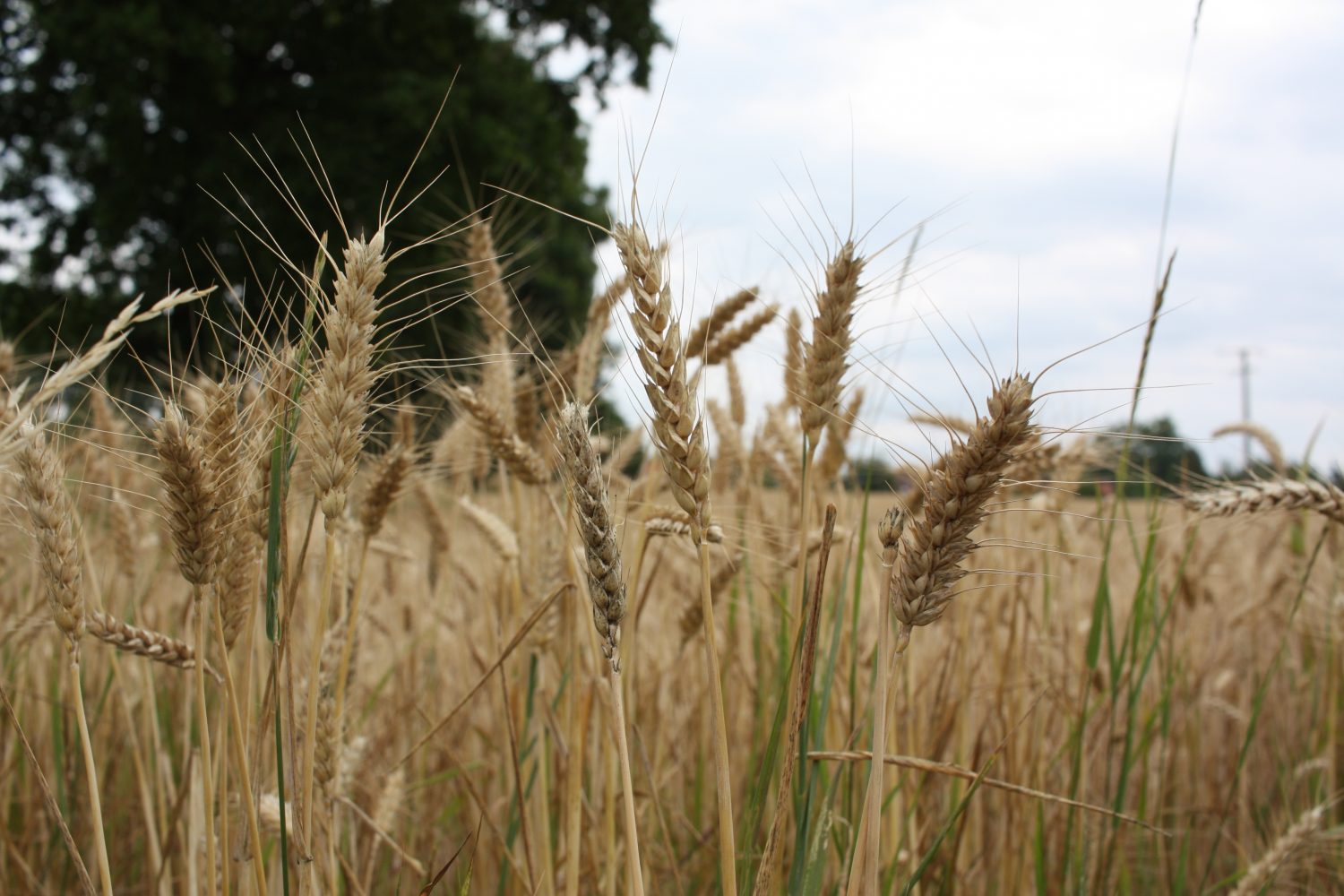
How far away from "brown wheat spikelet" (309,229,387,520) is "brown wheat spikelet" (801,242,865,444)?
49 centimetres

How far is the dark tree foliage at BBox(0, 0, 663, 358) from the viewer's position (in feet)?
44.3

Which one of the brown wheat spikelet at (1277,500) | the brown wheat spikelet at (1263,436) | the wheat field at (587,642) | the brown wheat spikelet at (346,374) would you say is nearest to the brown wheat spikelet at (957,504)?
the wheat field at (587,642)

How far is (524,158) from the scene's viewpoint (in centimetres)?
1470

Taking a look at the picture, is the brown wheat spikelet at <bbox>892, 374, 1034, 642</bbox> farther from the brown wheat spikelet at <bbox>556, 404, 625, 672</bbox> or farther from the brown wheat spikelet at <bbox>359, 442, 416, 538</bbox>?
the brown wheat spikelet at <bbox>359, 442, 416, 538</bbox>

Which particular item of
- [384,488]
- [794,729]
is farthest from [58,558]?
[794,729]

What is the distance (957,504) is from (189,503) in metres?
0.76

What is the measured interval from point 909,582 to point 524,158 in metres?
14.8

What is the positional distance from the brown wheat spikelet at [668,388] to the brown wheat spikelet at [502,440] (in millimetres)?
761

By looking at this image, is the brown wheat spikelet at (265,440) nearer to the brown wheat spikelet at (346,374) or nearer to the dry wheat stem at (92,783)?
the brown wheat spikelet at (346,374)

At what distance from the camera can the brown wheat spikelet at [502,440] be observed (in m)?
1.63

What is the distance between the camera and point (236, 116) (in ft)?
51.6

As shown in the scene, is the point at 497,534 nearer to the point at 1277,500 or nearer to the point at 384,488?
the point at 384,488

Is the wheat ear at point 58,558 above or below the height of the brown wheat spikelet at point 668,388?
below

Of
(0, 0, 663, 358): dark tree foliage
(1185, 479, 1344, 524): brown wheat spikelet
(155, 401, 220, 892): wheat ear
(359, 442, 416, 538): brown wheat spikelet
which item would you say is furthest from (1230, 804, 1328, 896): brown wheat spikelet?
(0, 0, 663, 358): dark tree foliage
